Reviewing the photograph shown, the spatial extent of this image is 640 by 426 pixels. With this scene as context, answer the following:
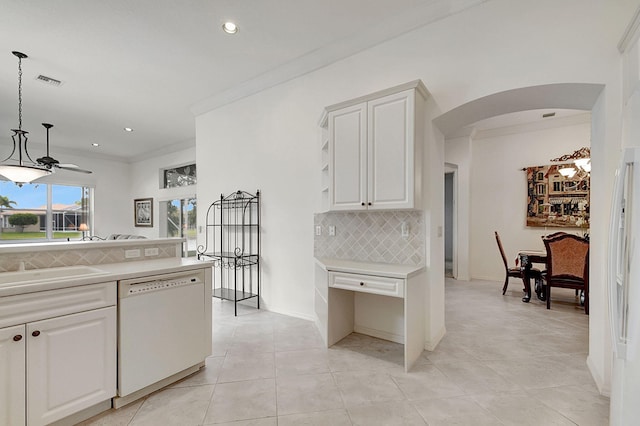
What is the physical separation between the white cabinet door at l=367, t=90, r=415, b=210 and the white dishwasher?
66.2 inches

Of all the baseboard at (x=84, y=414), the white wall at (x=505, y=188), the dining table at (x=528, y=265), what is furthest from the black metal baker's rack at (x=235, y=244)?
the white wall at (x=505, y=188)

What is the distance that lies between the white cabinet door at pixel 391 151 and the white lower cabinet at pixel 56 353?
6.95 feet

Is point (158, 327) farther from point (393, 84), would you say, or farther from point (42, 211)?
point (42, 211)

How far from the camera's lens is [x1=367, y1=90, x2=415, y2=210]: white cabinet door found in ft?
8.09

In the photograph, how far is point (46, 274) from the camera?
1900 mm

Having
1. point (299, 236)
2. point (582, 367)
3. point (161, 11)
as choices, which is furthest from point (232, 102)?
point (582, 367)

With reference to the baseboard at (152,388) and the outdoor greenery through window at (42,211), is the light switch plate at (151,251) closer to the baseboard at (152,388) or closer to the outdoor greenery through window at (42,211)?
the baseboard at (152,388)

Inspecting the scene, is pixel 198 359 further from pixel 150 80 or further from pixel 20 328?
pixel 150 80

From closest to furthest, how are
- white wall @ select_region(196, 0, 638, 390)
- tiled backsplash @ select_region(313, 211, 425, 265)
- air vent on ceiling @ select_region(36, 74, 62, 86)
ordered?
1. white wall @ select_region(196, 0, 638, 390)
2. tiled backsplash @ select_region(313, 211, 425, 265)
3. air vent on ceiling @ select_region(36, 74, 62, 86)

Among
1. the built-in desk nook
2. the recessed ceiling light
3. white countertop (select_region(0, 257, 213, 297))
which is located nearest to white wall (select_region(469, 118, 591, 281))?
the built-in desk nook

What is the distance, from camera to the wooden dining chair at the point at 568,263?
363 centimetres

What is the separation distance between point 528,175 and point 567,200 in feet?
2.33

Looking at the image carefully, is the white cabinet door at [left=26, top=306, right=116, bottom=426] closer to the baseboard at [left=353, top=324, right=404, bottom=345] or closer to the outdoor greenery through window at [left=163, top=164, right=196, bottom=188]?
the baseboard at [left=353, top=324, right=404, bottom=345]

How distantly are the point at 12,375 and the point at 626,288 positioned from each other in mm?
2899
